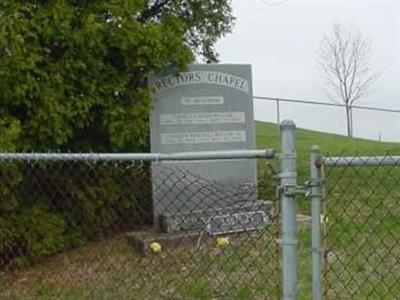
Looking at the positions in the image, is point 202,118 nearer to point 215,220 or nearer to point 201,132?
point 201,132

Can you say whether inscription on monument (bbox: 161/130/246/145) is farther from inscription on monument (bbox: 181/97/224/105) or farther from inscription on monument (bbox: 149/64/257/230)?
inscription on monument (bbox: 181/97/224/105)

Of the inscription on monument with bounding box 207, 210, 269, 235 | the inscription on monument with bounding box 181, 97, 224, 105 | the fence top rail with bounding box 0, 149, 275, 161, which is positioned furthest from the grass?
the fence top rail with bounding box 0, 149, 275, 161

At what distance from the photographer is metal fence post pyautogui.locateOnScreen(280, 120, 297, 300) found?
3037mm

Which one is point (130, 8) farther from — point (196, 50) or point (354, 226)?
point (354, 226)

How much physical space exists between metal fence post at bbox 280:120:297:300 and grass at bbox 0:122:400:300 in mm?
1751

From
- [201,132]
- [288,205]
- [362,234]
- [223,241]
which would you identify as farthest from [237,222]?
[288,205]

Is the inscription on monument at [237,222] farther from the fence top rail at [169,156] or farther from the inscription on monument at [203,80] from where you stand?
the inscription on monument at [203,80]

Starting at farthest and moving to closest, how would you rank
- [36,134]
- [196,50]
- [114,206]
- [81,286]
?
1. [196,50]
2. [114,206]
3. [36,134]
4. [81,286]

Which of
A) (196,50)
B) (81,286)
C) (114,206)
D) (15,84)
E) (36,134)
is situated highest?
(196,50)

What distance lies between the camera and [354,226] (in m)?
6.69

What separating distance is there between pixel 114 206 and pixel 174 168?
69 cm

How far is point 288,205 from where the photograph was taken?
308cm

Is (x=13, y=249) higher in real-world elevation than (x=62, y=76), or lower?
lower

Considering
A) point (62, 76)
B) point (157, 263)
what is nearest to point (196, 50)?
point (62, 76)
